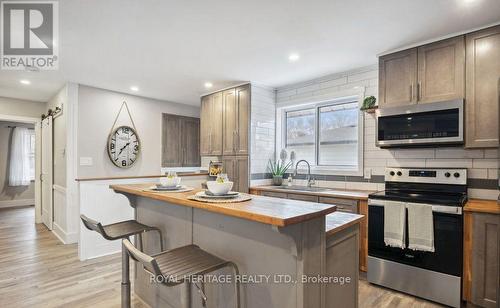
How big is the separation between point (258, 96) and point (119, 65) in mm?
1923

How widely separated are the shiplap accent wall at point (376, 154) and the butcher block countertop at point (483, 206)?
181mm

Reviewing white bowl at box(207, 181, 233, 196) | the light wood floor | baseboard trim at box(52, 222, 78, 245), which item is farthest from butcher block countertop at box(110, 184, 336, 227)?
baseboard trim at box(52, 222, 78, 245)

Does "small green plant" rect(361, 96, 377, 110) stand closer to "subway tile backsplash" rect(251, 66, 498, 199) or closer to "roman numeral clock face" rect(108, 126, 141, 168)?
"subway tile backsplash" rect(251, 66, 498, 199)

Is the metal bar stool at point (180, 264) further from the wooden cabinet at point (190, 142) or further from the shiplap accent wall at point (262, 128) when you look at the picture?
the wooden cabinet at point (190, 142)

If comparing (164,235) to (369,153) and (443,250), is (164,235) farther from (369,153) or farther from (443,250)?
(369,153)

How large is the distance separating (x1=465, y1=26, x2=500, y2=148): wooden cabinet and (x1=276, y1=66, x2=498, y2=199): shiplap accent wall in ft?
0.92

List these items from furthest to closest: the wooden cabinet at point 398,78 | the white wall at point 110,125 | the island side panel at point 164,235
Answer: the white wall at point 110,125
the wooden cabinet at point 398,78
the island side panel at point 164,235

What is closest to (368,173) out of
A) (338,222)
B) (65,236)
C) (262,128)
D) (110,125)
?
(262,128)

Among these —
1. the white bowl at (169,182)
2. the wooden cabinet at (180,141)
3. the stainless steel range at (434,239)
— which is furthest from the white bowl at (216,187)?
the wooden cabinet at (180,141)

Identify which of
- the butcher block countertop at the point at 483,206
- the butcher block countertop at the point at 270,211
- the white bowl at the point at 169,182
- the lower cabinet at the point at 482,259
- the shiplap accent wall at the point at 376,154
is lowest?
the lower cabinet at the point at 482,259

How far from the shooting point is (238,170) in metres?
4.05

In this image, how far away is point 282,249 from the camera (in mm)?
1330

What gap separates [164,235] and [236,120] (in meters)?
2.35

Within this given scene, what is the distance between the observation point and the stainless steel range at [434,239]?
220cm
